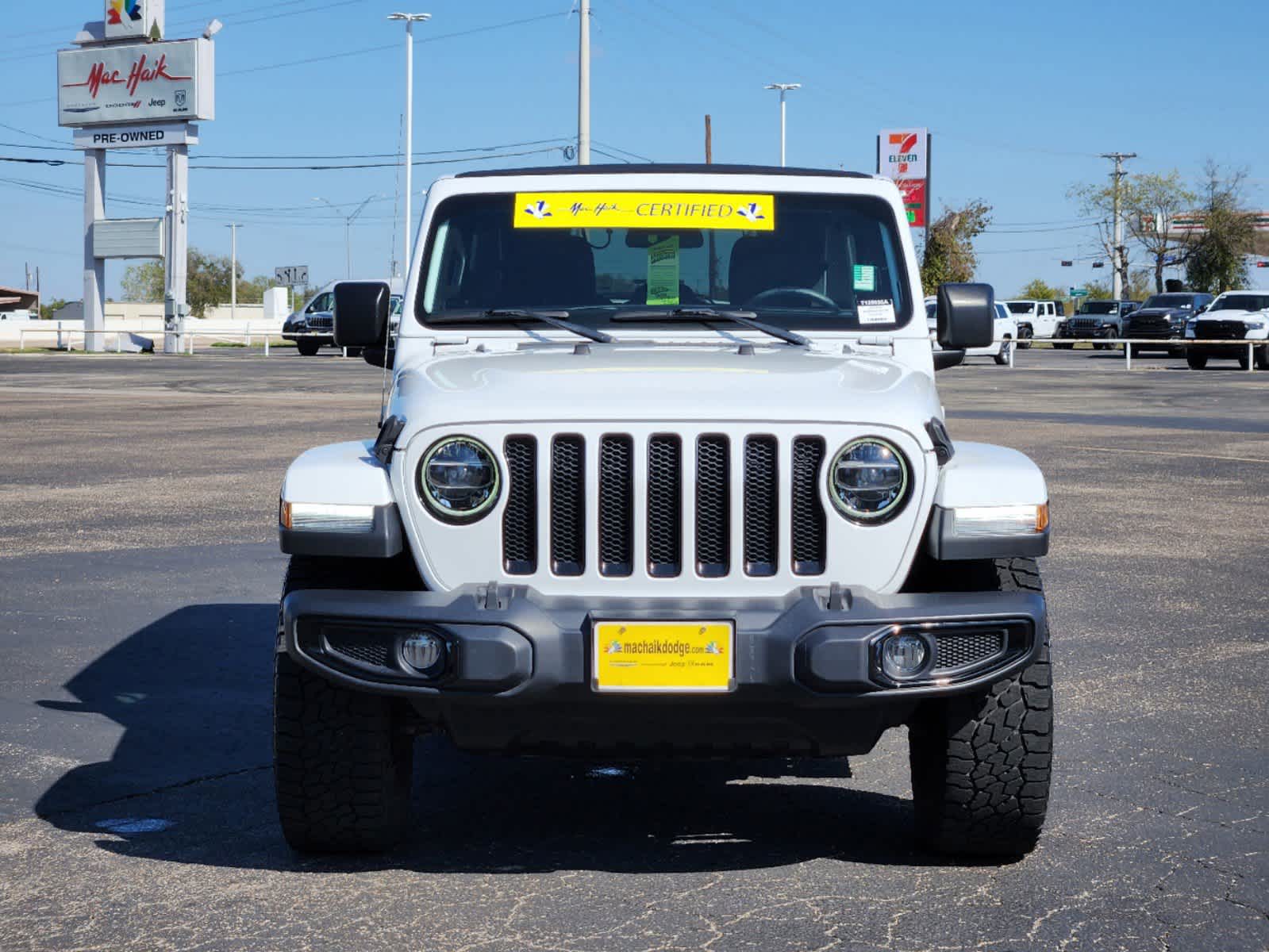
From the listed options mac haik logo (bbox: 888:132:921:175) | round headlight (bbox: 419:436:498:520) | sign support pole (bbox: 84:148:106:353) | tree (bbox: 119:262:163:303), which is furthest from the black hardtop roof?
tree (bbox: 119:262:163:303)

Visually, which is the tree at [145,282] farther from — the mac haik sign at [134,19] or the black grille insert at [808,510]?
the black grille insert at [808,510]

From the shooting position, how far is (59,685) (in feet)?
22.3

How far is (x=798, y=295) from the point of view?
5.71 metres

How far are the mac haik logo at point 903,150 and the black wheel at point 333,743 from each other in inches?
2546

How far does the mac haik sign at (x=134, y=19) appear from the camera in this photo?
60.0m

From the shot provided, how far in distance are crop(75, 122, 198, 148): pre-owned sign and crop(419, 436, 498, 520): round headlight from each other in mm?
57361

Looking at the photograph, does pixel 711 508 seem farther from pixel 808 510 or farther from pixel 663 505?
pixel 808 510

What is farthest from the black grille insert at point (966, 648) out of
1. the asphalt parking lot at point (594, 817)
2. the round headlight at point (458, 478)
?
the round headlight at point (458, 478)

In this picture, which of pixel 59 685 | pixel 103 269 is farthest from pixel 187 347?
pixel 59 685

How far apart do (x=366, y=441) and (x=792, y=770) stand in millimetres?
1721

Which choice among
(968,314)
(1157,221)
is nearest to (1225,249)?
(1157,221)

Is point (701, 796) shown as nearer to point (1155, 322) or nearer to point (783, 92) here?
point (1155, 322)

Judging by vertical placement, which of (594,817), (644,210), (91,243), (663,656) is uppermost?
(91,243)

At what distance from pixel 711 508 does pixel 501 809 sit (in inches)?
54.4
